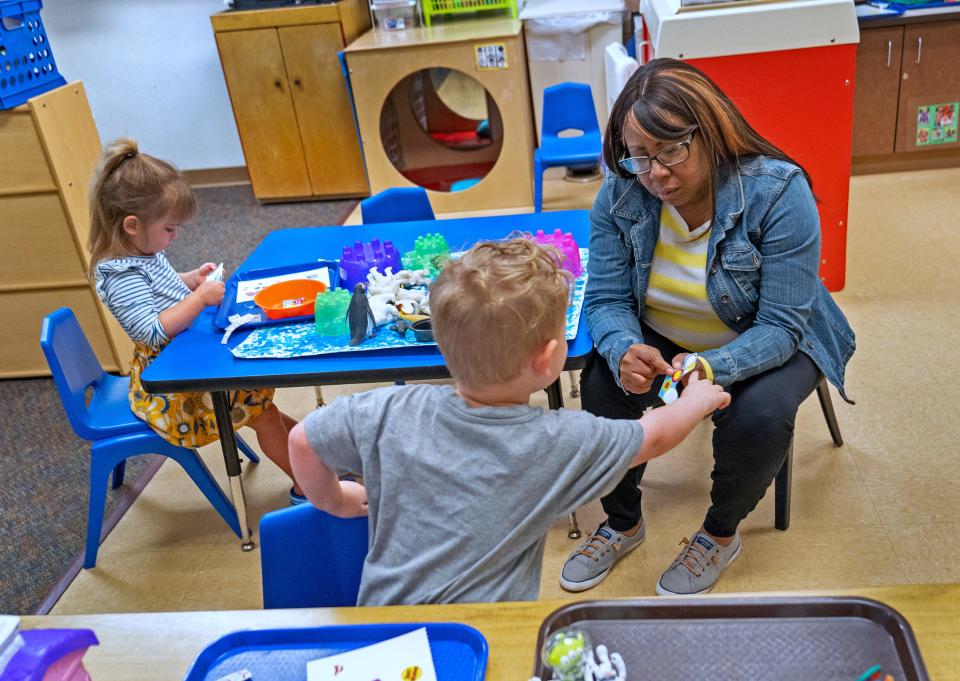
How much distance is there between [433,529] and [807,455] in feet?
4.91

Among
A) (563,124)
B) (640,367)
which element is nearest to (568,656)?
(640,367)

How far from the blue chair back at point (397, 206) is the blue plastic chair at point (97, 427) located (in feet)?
2.83

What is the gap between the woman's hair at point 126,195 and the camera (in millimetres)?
1938

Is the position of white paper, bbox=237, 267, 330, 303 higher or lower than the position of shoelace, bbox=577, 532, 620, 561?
higher

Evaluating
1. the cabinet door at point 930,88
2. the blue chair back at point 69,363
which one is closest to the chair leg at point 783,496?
the blue chair back at point 69,363

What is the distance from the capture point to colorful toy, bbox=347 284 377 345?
69.0 inches

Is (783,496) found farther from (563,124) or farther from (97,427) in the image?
(563,124)

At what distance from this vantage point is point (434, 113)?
16.1ft

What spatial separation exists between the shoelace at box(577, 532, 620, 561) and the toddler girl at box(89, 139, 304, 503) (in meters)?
0.84

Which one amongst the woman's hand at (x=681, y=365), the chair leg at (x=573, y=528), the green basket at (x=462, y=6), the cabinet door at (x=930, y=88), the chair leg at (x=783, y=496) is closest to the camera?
the woman's hand at (x=681, y=365)

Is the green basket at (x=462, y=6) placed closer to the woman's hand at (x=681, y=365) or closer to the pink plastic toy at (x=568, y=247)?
the pink plastic toy at (x=568, y=247)

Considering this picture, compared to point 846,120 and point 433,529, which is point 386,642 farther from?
point 846,120

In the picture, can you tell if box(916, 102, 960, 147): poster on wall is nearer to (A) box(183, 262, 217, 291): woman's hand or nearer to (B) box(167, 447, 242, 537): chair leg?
(A) box(183, 262, 217, 291): woman's hand

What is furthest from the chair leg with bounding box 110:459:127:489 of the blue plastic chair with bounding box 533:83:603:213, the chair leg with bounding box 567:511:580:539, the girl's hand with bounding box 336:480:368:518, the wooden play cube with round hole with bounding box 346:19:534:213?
the wooden play cube with round hole with bounding box 346:19:534:213
